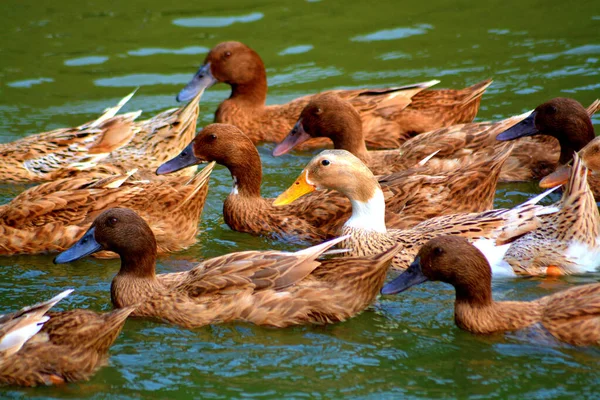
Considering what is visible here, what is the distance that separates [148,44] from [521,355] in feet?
28.3

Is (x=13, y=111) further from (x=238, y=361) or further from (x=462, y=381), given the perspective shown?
(x=462, y=381)

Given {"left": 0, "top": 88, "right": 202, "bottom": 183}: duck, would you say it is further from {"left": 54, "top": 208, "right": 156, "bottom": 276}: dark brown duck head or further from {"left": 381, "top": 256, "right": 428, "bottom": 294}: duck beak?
{"left": 381, "top": 256, "right": 428, "bottom": 294}: duck beak

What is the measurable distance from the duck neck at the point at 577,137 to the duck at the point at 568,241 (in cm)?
151

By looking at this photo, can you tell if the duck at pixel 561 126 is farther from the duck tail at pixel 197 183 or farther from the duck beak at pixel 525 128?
the duck tail at pixel 197 183

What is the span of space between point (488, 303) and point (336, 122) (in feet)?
12.0

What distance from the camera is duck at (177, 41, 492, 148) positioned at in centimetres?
1144

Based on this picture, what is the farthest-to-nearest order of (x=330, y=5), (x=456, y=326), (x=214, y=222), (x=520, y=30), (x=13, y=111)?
(x=330, y=5) < (x=520, y=30) < (x=13, y=111) < (x=214, y=222) < (x=456, y=326)

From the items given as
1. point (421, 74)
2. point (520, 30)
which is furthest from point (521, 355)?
point (520, 30)

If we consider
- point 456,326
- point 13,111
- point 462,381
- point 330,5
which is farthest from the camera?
point 330,5

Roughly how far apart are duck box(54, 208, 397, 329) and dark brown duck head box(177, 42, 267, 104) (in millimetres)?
4786

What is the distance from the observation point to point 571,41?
43.7ft

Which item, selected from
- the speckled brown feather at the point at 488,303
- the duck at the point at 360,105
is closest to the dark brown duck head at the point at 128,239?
the speckled brown feather at the point at 488,303

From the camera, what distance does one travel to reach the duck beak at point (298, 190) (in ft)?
28.7

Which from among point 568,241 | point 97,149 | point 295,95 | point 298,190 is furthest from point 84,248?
point 295,95
